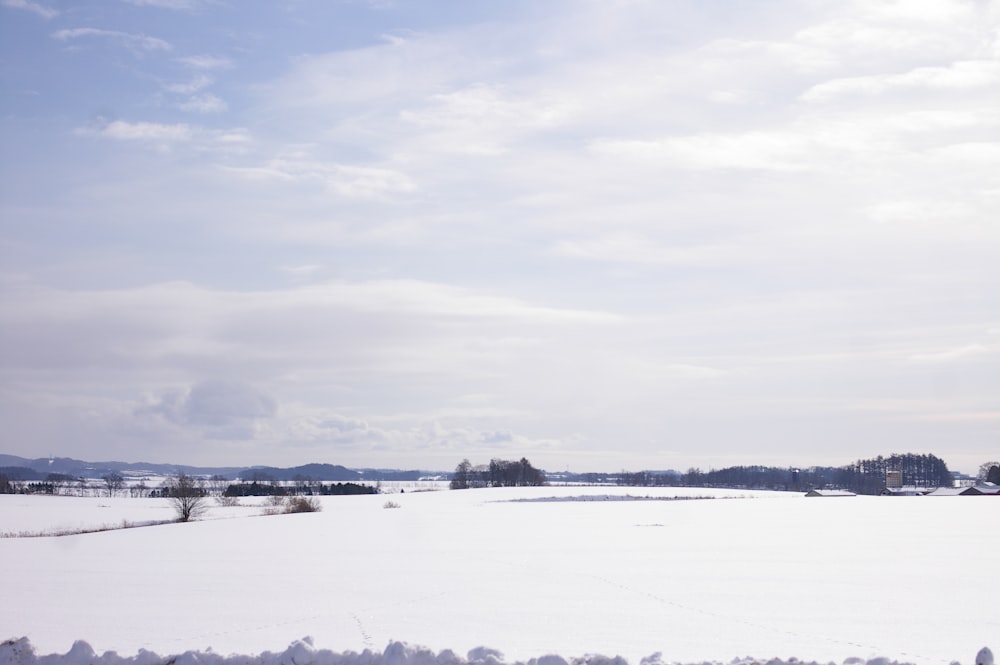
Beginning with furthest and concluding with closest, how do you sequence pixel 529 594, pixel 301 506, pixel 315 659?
pixel 301 506, pixel 529 594, pixel 315 659

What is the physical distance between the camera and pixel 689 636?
475 inches

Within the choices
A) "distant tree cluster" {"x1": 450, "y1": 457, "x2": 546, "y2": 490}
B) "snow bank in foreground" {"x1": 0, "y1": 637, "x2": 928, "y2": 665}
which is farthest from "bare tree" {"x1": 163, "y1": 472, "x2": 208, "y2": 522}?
"distant tree cluster" {"x1": 450, "y1": 457, "x2": 546, "y2": 490}

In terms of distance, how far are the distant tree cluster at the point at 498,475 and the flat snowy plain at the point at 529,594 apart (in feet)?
375

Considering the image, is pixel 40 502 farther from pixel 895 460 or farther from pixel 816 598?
pixel 895 460

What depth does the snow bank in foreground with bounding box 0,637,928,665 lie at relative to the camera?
9.18 m

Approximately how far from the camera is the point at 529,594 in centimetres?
1631

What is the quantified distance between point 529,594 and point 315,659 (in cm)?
761

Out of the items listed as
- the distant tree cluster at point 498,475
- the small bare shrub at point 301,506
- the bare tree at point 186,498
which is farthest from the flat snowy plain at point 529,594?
the distant tree cluster at point 498,475

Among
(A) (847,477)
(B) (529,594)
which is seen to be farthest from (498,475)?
(B) (529,594)

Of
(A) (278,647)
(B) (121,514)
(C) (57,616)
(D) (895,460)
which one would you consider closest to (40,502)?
(B) (121,514)

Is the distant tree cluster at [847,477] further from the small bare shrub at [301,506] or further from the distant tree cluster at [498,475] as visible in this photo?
the small bare shrub at [301,506]

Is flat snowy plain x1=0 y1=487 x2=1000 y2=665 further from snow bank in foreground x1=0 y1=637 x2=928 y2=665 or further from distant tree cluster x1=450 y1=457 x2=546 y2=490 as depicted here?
distant tree cluster x1=450 y1=457 x2=546 y2=490

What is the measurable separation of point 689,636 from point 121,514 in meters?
59.5

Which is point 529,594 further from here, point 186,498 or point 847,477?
point 847,477
